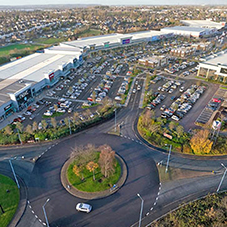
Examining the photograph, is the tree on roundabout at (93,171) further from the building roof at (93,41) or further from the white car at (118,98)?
the building roof at (93,41)

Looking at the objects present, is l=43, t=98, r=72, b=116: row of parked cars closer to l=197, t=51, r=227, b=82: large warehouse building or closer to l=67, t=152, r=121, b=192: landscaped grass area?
l=67, t=152, r=121, b=192: landscaped grass area

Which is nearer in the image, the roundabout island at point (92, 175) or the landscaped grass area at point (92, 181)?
the roundabout island at point (92, 175)

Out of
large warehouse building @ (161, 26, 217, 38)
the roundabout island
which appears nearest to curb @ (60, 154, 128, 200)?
the roundabout island

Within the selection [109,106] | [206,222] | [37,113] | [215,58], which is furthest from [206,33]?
[206,222]

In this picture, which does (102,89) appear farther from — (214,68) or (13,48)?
(13,48)

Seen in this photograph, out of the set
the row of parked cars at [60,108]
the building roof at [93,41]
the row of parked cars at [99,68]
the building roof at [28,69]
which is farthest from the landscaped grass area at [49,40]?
the row of parked cars at [60,108]

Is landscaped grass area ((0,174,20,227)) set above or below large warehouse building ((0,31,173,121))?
below
